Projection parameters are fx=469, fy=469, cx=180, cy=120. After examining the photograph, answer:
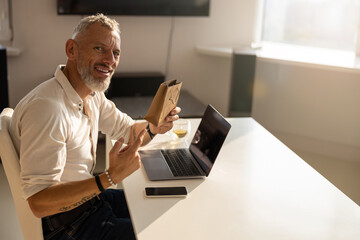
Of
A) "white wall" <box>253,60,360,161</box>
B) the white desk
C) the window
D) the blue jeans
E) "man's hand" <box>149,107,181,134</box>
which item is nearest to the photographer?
the white desk

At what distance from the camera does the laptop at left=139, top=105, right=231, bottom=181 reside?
5.83 ft

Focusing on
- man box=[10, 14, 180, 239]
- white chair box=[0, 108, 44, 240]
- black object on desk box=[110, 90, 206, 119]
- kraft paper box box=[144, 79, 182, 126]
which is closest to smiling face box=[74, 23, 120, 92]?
man box=[10, 14, 180, 239]

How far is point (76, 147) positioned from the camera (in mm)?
1748

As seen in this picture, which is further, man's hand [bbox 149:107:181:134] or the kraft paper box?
man's hand [bbox 149:107:181:134]

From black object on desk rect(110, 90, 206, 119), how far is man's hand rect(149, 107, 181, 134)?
159cm

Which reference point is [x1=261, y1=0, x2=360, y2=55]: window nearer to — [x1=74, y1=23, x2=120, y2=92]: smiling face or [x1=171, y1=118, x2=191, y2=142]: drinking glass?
[x1=171, y1=118, x2=191, y2=142]: drinking glass

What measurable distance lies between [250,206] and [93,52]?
846 mm

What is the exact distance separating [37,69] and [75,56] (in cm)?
237

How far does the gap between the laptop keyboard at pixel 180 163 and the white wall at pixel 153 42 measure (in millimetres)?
2400

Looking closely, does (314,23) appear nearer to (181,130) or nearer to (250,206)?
(181,130)


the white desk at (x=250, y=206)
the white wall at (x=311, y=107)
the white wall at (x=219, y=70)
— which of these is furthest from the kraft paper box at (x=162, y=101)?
the white wall at (x=219, y=70)

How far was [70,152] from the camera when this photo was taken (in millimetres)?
1740

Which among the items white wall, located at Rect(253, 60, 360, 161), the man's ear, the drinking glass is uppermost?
the man's ear

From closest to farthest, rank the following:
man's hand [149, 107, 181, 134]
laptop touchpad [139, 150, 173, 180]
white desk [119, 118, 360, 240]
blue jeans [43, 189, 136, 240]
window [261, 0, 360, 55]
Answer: white desk [119, 118, 360, 240], blue jeans [43, 189, 136, 240], laptop touchpad [139, 150, 173, 180], man's hand [149, 107, 181, 134], window [261, 0, 360, 55]
